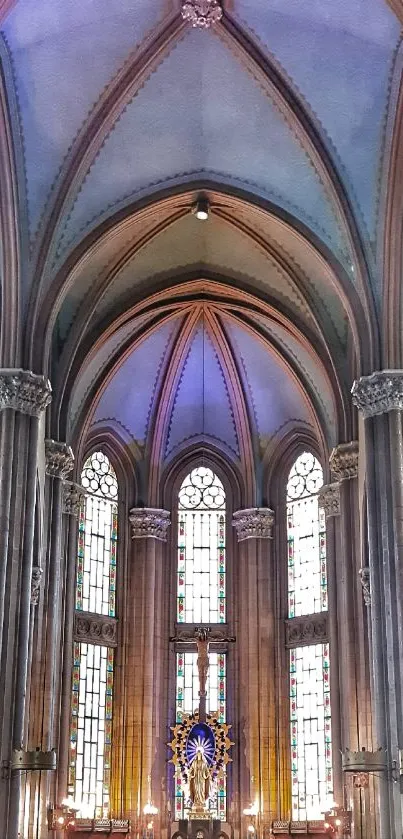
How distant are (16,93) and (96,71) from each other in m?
1.82

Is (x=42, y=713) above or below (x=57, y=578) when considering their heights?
below

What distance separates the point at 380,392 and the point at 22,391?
7998 mm

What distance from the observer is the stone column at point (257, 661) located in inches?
1399

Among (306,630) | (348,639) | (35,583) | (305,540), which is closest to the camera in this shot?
(35,583)

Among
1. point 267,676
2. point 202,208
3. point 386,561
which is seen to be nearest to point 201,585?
point 267,676

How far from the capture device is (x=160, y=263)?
33969 mm

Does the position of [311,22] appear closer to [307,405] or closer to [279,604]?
[307,405]

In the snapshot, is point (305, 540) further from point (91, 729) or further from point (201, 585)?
point (91, 729)

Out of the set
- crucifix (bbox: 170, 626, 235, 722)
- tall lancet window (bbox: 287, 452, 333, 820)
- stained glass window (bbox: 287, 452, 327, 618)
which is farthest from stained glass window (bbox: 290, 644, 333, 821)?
crucifix (bbox: 170, 626, 235, 722)

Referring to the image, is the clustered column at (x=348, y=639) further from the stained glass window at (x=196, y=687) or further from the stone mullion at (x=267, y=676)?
the stained glass window at (x=196, y=687)

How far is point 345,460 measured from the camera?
32281 mm

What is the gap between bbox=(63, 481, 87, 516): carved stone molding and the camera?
1371 inches

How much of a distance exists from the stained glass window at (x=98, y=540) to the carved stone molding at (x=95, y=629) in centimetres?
35

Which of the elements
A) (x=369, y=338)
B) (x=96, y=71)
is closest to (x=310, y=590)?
(x=369, y=338)
